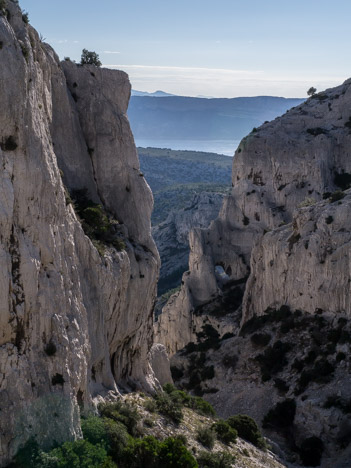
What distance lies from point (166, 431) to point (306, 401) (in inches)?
631

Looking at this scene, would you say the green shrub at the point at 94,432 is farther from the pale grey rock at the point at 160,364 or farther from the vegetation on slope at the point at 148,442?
the pale grey rock at the point at 160,364

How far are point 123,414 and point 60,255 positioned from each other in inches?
304

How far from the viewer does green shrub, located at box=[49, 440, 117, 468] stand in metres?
21.7

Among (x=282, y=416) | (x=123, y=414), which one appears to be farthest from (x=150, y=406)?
(x=282, y=416)

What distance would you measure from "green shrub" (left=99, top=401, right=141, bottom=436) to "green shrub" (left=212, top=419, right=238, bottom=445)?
6.64 metres

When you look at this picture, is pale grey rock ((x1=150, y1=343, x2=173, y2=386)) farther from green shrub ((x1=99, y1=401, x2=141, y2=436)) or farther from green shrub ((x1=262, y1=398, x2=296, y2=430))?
green shrub ((x1=99, y1=401, x2=141, y2=436))

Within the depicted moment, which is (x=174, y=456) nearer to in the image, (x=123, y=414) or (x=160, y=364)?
(x=123, y=414)

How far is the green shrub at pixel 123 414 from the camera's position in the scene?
27.0m

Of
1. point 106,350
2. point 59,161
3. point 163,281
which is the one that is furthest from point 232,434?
point 163,281

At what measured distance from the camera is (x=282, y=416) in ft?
142

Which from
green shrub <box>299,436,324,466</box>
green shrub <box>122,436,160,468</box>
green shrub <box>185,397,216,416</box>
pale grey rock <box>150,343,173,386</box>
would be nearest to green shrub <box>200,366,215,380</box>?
pale grey rock <box>150,343,173,386</box>

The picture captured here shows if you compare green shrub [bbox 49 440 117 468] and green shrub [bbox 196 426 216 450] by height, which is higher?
green shrub [bbox 49 440 117 468]

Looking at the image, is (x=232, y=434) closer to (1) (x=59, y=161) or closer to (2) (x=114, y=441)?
(2) (x=114, y=441)

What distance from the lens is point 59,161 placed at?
106ft
